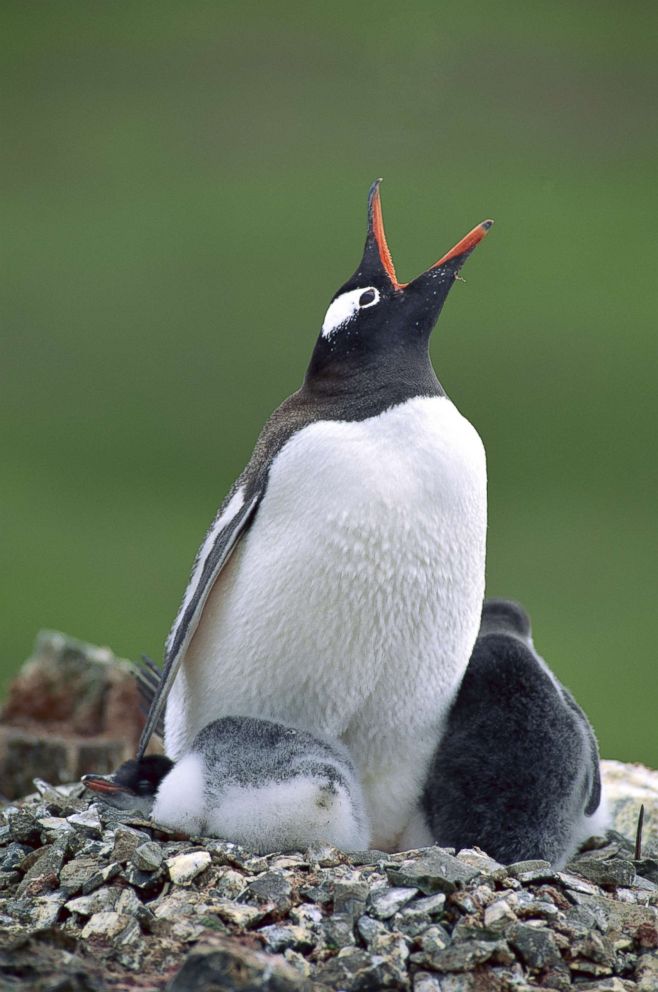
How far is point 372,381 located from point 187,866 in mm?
884

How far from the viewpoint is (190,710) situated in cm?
249

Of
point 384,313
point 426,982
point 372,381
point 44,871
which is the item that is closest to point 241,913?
point 426,982

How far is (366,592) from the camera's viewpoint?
7.54 feet

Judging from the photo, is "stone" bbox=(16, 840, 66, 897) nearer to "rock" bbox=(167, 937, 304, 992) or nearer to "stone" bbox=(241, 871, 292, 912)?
"stone" bbox=(241, 871, 292, 912)

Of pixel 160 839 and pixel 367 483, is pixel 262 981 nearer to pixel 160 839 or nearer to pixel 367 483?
pixel 160 839

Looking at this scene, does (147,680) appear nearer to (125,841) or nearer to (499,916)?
(125,841)

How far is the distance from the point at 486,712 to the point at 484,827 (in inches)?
8.0

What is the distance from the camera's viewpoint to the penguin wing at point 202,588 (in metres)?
2.37

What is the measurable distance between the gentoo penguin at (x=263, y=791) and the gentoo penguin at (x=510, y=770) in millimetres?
172

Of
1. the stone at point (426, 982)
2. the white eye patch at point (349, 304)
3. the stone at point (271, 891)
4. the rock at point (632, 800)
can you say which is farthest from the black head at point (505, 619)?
the stone at point (426, 982)

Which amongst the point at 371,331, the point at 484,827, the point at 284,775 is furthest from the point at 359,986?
the point at 371,331

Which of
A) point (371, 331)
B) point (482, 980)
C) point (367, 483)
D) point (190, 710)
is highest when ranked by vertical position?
point (371, 331)

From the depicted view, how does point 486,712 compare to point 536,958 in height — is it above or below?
above

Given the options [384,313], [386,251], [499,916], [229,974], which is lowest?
[499,916]
